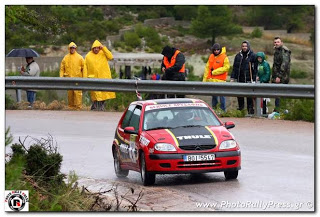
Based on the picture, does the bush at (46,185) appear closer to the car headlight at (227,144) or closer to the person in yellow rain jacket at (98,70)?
the car headlight at (227,144)

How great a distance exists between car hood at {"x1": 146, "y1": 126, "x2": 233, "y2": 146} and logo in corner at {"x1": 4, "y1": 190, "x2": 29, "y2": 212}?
4.18 m

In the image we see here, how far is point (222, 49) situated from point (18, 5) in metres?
12.2

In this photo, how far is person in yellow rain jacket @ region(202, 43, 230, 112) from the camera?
25273 millimetres

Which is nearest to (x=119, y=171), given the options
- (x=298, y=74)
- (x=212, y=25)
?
(x=298, y=74)

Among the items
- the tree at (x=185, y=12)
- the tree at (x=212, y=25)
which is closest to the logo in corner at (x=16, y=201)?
the tree at (x=212, y=25)

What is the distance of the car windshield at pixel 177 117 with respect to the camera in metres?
16.4

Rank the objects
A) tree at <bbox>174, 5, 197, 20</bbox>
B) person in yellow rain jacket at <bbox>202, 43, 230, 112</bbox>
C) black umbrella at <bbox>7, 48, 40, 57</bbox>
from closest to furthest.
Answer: person in yellow rain jacket at <bbox>202, 43, 230, 112</bbox> → black umbrella at <bbox>7, 48, 40, 57</bbox> → tree at <bbox>174, 5, 197, 20</bbox>

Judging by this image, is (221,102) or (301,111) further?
(221,102)

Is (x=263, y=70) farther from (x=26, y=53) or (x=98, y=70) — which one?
(x=26, y=53)

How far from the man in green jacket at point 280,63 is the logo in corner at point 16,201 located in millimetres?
13448

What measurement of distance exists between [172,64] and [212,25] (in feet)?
200

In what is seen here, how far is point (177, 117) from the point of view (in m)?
16.6

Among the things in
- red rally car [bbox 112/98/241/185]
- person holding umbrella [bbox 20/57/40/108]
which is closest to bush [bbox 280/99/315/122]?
person holding umbrella [bbox 20/57/40/108]

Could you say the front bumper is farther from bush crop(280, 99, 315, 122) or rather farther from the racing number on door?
bush crop(280, 99, 315, 122)
